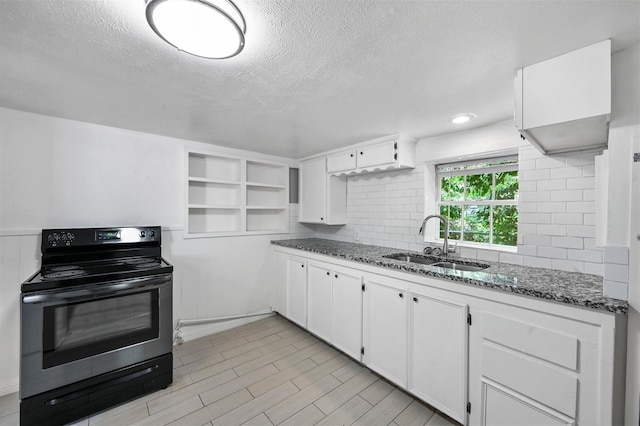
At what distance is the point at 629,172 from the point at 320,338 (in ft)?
8.41

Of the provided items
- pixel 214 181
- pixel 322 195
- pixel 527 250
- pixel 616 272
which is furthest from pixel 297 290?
pixel 616 272

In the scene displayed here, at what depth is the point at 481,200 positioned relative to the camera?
8.02ft

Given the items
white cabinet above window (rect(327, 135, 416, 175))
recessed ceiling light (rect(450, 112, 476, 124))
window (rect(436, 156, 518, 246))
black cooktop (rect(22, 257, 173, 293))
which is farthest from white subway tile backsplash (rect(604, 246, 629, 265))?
black cooktop (rect(22, 257, 173, 293))

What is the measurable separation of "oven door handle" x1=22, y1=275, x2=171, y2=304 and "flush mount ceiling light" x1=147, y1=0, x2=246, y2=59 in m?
1.62

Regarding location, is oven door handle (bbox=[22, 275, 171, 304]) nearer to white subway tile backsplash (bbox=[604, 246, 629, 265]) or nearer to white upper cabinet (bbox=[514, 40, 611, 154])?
white upper cabinet (bbox=[514, 40, 611, 154])

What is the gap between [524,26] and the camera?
106 cm

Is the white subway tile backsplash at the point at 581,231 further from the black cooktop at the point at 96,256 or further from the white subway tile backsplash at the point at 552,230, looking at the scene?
the black cooktop at the point at 96,256

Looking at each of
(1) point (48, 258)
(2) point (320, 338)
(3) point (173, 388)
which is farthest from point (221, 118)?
(2) point (320, 338)

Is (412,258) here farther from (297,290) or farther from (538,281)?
(297,290)

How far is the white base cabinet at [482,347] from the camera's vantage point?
1.17 m

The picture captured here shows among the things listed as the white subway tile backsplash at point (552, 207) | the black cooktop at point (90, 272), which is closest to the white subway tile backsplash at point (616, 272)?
the white subway tile backsplash at point (552, 207)

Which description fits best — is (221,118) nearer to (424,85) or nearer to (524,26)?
(424,85)

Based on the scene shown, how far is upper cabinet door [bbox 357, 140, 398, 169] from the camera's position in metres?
2.56

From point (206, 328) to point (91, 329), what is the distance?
4.22ft
